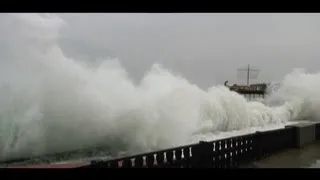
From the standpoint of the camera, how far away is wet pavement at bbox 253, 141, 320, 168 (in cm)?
570

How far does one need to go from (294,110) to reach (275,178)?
11201 mm

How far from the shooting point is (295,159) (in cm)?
634

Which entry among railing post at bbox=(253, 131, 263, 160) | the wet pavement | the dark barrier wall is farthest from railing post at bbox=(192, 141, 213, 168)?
railing post at bbox=(253, 131, 263, 160)

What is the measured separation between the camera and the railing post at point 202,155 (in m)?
4.64

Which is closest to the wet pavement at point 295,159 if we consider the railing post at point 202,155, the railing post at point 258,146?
the railing post at point 258,146

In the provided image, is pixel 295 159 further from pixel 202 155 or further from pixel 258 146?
pixel 202 155

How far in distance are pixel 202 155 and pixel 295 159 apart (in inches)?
89.9

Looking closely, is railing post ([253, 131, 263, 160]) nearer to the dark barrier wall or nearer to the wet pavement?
the dark barrier wall

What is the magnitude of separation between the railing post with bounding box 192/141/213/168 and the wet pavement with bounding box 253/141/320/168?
105 cm

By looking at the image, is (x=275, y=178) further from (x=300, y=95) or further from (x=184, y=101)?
(x=300, y=95)

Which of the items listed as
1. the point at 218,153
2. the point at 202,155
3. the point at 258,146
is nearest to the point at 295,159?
the point at 258,146

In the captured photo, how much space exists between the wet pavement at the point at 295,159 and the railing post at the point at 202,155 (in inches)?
41.4
